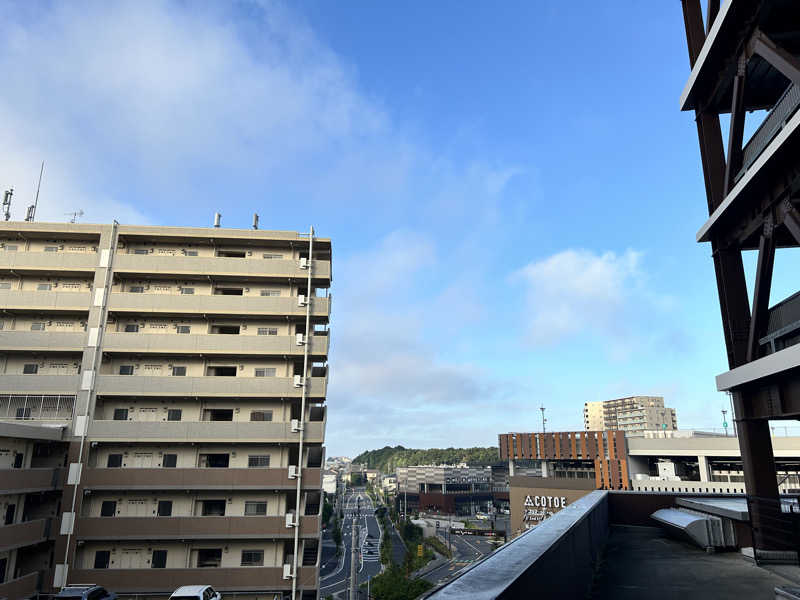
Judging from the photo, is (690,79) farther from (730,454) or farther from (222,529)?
(730,454)

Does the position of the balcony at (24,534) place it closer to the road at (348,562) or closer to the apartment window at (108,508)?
the apartment window at (108,508)

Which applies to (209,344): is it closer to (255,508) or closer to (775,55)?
(255,508)

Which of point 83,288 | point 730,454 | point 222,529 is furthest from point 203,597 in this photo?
point 730,454

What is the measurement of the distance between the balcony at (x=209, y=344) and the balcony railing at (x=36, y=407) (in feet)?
14.1

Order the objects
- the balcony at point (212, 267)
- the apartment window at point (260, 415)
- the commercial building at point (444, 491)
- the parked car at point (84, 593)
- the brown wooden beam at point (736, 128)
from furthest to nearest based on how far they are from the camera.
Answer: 1. the commercial building at point (444, 491)
2. the balcony at point (212, 267)
3. the apartment window at point (260, 415)
4. the parked car at point (84, 593)
5. the brown wooden beam at point (736, 128)

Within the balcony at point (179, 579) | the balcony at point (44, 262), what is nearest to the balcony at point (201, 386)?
the balcony at point (44, 262)

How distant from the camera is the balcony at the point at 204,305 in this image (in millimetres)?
34156

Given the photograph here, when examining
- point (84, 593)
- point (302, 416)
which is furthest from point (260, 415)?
point (84, 593)

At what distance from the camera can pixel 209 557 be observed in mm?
31062

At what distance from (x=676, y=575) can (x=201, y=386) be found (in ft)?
99.7

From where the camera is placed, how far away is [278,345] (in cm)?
3388

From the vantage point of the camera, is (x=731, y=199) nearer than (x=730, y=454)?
Yes

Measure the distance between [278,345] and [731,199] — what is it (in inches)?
1101

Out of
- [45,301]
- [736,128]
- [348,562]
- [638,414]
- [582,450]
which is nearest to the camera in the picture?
[736,128]
